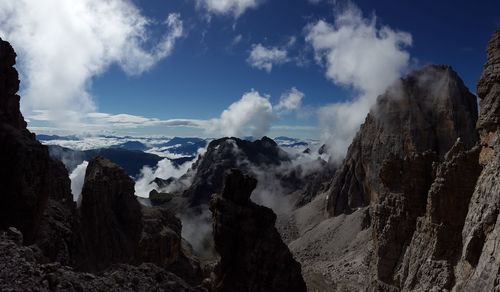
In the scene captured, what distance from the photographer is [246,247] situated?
1372 inches

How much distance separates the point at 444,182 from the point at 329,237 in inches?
3782

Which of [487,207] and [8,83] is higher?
[8,83]

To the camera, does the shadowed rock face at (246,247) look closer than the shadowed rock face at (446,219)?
Yes

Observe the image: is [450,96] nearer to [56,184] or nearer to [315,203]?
[315,203]

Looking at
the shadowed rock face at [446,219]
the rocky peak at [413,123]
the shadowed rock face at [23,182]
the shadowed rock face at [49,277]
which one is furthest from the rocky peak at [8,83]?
the rocky peak at [413,123]

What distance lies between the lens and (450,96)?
394 feet

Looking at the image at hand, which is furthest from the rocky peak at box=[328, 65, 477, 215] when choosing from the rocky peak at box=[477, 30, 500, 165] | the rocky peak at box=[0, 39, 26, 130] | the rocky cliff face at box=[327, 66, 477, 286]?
the rocky peak at box=[0, 39, 26, 130]

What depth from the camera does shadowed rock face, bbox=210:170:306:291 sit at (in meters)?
34.0

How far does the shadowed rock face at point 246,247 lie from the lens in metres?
34.0

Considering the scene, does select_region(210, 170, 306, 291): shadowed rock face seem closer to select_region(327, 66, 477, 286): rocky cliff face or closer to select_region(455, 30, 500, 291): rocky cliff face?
select_region(455, 30, 500, 291): rocky cliff face

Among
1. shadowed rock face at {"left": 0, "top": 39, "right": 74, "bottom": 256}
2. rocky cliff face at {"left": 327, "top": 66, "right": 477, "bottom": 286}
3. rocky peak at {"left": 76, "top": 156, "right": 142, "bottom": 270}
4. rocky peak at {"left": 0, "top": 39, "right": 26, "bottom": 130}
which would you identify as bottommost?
rocky peak at {"left": 76, "top": 156, "right": 142, "bottom": 270}

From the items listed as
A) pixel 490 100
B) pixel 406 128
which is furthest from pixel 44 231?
pixel 406 128

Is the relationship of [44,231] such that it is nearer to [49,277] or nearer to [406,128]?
[49,277]

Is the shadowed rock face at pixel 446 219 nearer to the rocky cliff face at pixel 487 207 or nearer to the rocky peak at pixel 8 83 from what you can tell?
the rocky cliff face at pixel 487 207
